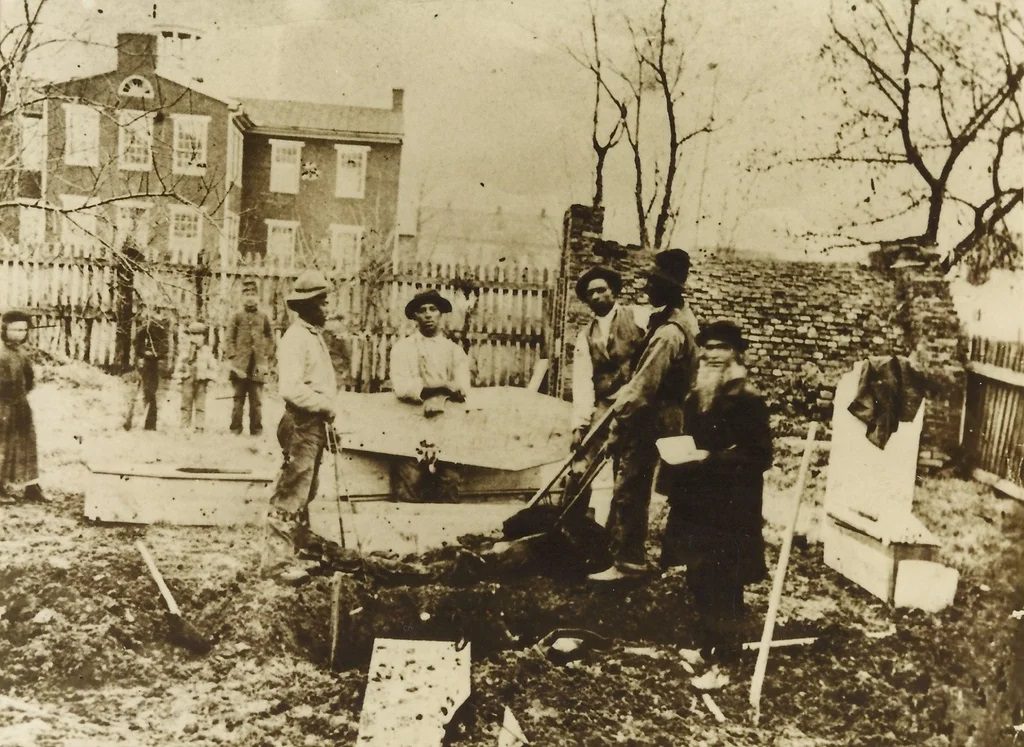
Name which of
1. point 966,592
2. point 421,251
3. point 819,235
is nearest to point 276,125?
point 421,251

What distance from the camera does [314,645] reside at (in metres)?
2.94

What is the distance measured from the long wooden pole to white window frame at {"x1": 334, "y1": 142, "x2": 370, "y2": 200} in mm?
2220

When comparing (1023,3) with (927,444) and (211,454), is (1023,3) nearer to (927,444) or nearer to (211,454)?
(927,444)

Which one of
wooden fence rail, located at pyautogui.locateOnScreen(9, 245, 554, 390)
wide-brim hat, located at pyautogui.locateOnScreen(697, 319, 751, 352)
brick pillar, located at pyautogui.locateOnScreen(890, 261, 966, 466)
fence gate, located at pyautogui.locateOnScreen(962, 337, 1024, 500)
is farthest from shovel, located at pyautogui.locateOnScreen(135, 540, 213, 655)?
fence gate, located at pyautogui.locateOnScreen(962, 337, 1024, 500)

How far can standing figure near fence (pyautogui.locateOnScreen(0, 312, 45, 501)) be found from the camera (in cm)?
313

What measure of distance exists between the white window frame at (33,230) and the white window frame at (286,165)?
44.0 inches

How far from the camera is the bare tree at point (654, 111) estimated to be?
9.75 ft

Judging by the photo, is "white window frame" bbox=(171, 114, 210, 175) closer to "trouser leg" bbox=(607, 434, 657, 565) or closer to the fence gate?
"trouser leg" bbox=(607, 434, 657, 565)

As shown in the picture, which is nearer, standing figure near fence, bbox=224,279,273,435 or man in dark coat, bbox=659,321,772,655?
man in dark coat, bbox=659,321,772,655

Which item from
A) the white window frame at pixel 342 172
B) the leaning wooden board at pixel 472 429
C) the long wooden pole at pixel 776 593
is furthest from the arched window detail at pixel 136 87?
the long wooden pole at pixel 776 593

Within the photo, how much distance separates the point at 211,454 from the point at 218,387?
0.31 metres

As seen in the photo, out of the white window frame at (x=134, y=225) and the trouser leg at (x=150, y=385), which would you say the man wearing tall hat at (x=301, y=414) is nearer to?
the trouser leg at (x=150, y=385)

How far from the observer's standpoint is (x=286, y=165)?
9.93 ft

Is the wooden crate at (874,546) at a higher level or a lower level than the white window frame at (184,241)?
lower
